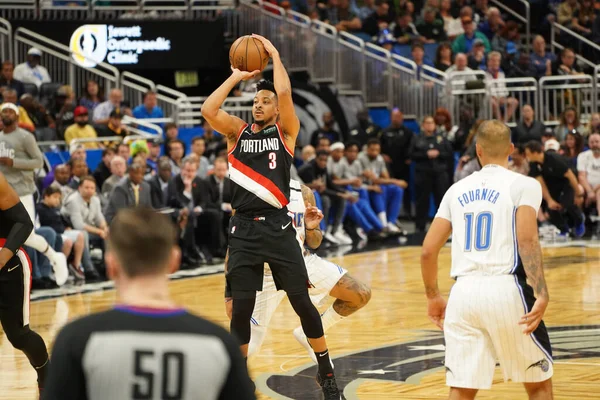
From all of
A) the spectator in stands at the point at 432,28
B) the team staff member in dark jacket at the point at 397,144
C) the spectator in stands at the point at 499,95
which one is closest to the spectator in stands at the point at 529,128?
the spectator in stands at the point at 499,95

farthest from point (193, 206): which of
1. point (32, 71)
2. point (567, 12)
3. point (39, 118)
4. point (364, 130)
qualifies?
point (567, 12)

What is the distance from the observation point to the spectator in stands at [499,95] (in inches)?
827

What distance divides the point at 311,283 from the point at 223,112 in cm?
133

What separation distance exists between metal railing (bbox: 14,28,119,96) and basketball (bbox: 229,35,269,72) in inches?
504

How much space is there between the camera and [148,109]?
19.4 m

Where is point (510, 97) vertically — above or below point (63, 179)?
above

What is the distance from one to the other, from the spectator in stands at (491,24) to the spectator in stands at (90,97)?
9.23 meters

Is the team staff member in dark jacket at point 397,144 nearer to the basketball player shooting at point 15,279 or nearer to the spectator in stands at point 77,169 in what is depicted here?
the spectator in stands at point 77,169

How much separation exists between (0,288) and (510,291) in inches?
122

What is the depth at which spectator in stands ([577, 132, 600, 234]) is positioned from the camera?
18.5 metres

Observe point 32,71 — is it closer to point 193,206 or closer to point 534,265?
point 193,206

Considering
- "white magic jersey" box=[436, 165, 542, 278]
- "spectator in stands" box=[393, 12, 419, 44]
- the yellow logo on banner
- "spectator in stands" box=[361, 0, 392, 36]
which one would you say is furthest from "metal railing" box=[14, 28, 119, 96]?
"white magic jersey" box=[436, 165, 542, 278]

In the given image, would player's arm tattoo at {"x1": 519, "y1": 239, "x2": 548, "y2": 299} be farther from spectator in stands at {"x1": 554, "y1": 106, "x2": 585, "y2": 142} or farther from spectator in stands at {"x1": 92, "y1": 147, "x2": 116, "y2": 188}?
spectator in stands at {"x1": 554, "y1": 106, "x2": 585, "y2": 142}

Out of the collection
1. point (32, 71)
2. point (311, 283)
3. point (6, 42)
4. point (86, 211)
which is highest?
point (6, 42)
